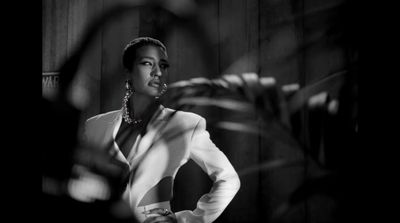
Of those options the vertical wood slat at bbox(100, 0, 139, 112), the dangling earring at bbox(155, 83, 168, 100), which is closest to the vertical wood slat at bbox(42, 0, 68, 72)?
the vertical wood slat at bbox(100, 0, 139, 112)

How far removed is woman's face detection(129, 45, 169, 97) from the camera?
1.39 m

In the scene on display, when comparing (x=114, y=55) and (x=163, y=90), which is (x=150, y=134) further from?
(x=114, y=55)

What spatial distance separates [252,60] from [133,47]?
0.38 m

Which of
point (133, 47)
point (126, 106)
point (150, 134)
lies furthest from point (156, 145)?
point (133, 47)

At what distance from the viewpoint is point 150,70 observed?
139 centimetres

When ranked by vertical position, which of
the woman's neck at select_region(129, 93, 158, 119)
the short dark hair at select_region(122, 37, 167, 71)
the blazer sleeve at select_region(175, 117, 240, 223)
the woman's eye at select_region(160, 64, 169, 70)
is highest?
the short dark hair at select_region(122, 37, 167, 71)

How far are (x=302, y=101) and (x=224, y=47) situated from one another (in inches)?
11.4

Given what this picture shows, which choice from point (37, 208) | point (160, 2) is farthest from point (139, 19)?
point (37, 208)

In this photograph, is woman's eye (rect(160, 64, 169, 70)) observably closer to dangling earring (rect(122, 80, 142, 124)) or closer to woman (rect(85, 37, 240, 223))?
woman (rect(85, 37, 240, 223))

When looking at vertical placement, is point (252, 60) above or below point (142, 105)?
above

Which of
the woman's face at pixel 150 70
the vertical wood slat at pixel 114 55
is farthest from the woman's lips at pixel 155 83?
the vertical wood slat at pixel 114 55

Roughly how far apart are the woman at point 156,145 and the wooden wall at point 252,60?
0.03 m

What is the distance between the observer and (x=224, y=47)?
4.52ft

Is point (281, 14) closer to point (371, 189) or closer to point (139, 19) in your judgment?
point (139, 19)
